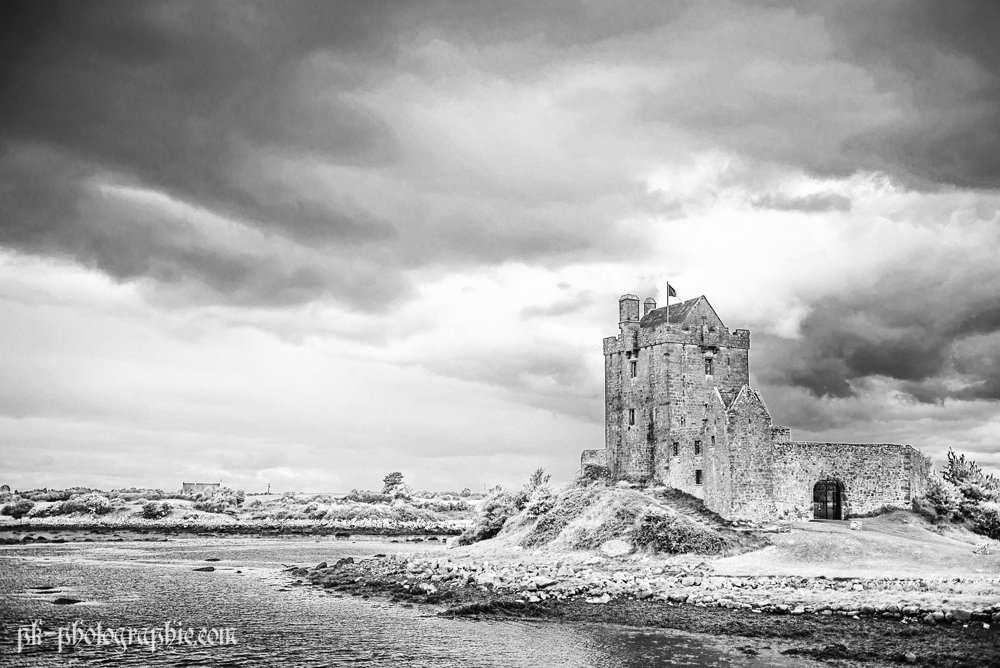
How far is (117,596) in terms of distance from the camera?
35.3 metres

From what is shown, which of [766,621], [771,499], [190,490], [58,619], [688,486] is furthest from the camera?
[190,490]

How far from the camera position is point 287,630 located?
91.5 ft

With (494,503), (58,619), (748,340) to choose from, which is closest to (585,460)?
(494,503)

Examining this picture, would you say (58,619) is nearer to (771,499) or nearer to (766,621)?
(766,621)

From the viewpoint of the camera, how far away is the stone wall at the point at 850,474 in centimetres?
4416

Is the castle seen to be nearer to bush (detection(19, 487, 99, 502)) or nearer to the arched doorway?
the arched doorway

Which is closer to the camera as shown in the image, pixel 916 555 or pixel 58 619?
pixel 58 619

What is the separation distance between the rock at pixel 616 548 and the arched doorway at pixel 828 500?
1022cm

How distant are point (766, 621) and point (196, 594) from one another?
2143 centimetres

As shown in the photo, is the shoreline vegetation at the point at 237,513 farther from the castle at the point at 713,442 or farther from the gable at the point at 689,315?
the gable at the point at 689,315

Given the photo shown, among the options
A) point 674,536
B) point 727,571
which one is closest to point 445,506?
point 674,536

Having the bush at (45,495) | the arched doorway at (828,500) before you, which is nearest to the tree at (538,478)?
the arched doorway at (828,500)

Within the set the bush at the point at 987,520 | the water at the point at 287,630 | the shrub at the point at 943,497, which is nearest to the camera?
the water at the point at 287,630

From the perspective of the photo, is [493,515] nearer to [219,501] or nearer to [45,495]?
[219,501]
